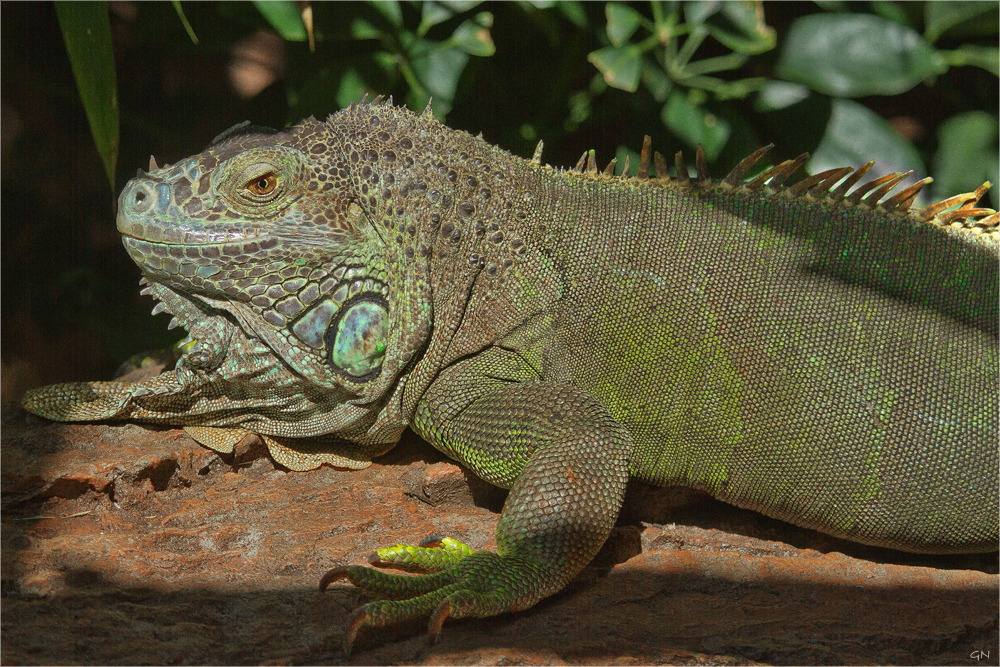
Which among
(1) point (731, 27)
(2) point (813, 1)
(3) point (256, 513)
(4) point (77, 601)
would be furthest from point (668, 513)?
(2) point (813, 1)

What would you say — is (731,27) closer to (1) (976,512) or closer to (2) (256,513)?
(1) (976,512)

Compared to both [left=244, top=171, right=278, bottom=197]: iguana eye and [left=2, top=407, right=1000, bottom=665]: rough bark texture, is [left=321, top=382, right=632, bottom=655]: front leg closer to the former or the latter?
[left=2, top=407, right=1000, bottom=665]: rough bark texture

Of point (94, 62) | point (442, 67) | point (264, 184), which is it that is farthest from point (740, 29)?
point (94, 62)

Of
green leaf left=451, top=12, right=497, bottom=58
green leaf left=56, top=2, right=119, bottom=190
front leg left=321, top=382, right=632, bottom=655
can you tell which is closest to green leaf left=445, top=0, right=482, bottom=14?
green leaf left=451, top=12, right=497, bottom=58

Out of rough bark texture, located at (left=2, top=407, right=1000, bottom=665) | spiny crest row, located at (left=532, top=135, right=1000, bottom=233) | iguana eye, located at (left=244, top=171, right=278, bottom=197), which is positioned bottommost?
rough bark texture, located at (left=2, top=407, right=1000, bottom=665)

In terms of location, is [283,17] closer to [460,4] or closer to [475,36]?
[460,4]

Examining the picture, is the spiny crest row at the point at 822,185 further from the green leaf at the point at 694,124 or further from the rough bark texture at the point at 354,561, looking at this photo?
the rough bark texture at the point at 354,561
